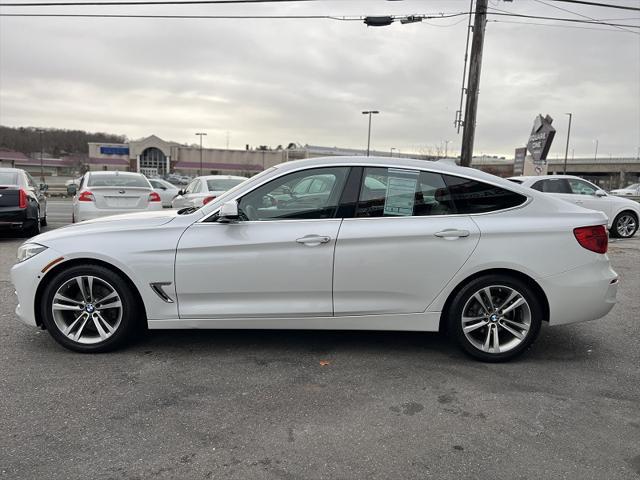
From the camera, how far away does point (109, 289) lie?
402 centimetres

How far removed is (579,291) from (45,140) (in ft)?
422

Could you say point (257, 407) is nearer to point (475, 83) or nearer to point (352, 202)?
point (352, 202)

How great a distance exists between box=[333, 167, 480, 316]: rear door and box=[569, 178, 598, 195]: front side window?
990 cm

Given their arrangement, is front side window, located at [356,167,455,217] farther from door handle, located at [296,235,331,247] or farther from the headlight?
the headlight

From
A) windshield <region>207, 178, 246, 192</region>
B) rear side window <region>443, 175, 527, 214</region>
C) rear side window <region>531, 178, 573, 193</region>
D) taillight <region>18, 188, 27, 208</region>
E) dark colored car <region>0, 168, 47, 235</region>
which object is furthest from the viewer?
rear side window <region>531, 178, 573, 193</region>

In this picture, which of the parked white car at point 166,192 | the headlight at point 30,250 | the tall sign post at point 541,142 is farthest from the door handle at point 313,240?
the tall sign post at point 541,142

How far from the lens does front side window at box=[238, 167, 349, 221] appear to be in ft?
13.2

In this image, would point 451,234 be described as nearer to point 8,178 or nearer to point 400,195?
point 400,195

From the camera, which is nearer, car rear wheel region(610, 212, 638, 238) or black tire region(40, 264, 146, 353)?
black tire region(40, 264, 146, 353)

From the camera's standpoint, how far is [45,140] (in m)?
113

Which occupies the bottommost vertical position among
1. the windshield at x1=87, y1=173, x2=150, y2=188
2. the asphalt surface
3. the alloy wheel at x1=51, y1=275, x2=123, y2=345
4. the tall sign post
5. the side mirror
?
the asphalt surface

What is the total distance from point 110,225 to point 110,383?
1.31 m

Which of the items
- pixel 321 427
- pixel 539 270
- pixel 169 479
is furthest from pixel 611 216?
pixel 169 479

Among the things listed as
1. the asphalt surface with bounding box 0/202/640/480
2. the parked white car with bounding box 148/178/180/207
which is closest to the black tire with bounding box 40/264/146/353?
the asphalt surface with bounding box 0/202/640/480
